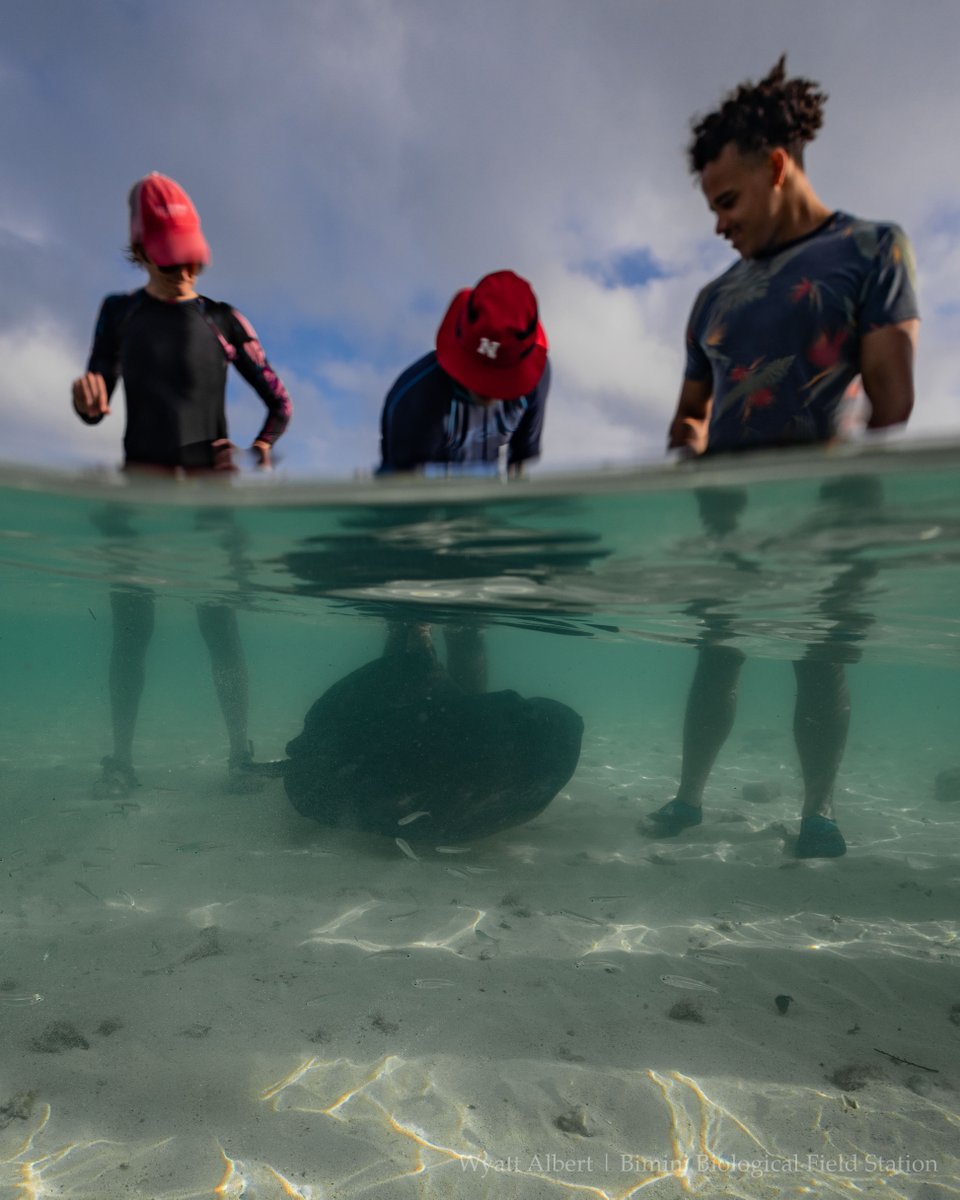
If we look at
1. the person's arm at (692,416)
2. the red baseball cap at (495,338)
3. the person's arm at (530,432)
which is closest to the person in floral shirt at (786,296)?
the person's arm at (692,416)

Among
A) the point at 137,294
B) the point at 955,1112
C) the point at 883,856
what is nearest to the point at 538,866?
the point at 955,1112

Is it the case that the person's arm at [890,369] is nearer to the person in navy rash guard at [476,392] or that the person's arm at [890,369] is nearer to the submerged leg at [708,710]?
the person in navy rash guard at [476,392]

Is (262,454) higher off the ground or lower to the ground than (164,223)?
lower

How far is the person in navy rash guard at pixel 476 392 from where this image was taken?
407 centimetres

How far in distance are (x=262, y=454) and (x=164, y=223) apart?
161 cm

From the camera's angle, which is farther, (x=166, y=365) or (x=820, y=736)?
(x=820, y=736)

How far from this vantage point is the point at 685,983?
4309 mm

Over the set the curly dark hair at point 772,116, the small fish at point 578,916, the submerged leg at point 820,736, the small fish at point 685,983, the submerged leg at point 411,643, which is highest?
the curly dark hair at point 772,116

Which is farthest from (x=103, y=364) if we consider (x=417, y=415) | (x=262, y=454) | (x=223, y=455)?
(x=417, y=415)

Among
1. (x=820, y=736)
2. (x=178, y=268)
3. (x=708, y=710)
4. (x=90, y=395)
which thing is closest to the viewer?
(x=90, y=395)

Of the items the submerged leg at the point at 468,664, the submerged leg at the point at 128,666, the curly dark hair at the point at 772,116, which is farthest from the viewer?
the submerged leg at the point at 468,664

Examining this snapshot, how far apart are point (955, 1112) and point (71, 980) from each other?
5077 mm

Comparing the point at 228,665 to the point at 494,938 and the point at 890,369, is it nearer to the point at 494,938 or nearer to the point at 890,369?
the point at 494,938

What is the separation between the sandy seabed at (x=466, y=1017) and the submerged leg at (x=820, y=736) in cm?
57
